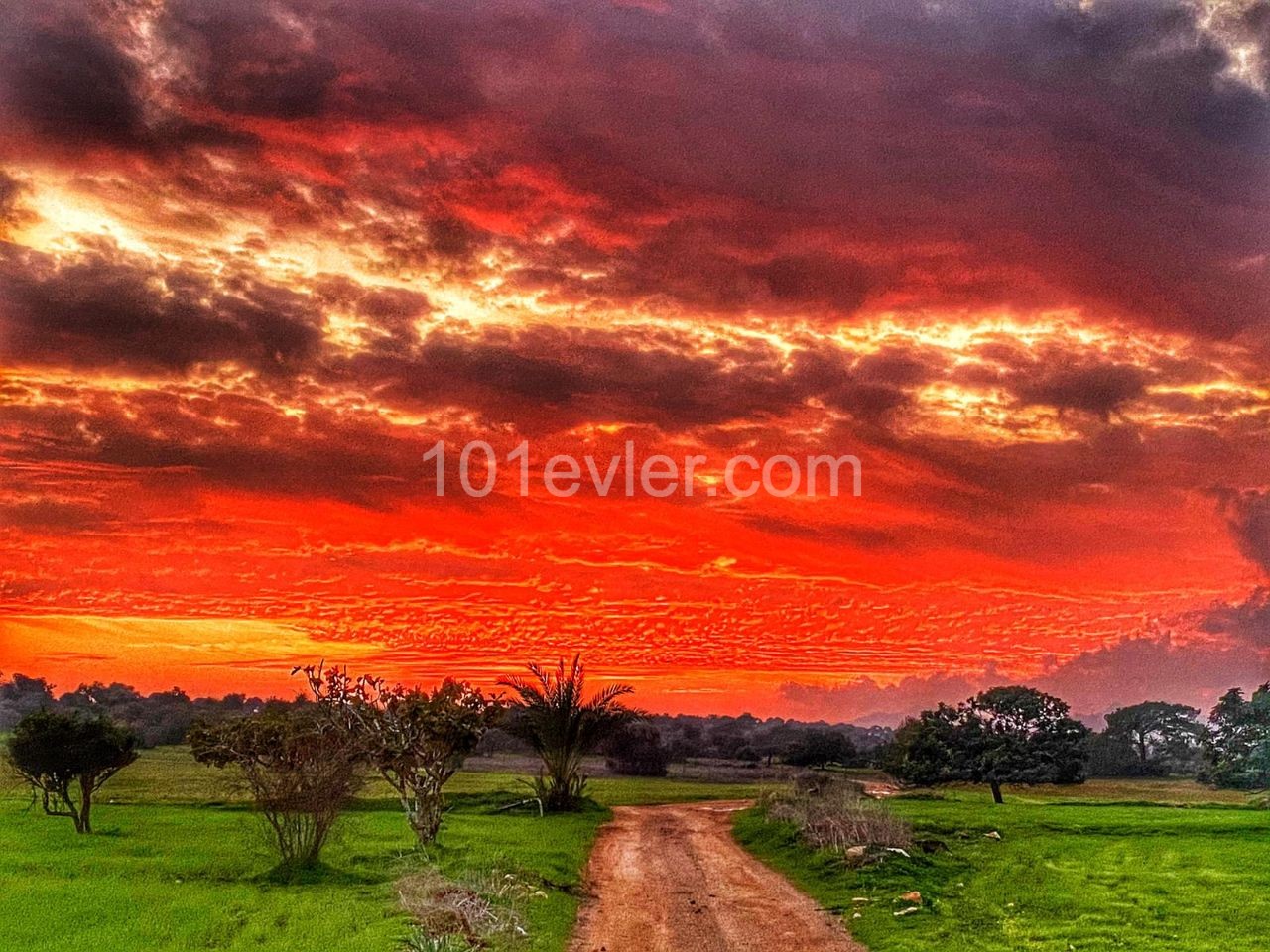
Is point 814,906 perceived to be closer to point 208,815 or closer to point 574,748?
point 574,748

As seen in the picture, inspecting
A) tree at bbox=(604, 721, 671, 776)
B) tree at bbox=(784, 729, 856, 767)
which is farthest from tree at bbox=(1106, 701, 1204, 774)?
tree at bbox=(604, 721, 671, 776)

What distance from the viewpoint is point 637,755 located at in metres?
97.1

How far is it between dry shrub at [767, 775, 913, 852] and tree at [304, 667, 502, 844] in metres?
12.5

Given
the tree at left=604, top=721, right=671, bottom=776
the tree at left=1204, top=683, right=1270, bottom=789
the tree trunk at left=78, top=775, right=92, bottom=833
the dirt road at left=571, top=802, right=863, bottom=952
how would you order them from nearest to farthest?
the dirt road at left=571, top=802, right=863, bottom=952 → the tree trunk at left=78, top=775, right=92, bottom=833 → the tree at left=1204, top=683, right=1270, bottom=789 → the tree at left=604, top=721, right=671, bottom=776

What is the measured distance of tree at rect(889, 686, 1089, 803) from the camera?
6488 cm

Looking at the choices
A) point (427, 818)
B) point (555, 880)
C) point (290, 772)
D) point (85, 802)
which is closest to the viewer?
point (555, 880)

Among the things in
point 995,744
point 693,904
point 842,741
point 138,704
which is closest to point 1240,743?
point 995,744

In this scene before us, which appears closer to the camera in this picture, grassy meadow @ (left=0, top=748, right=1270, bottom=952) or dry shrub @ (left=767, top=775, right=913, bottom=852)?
grassy meadow @ (left=0, top=748, right=1270, bottom=952)

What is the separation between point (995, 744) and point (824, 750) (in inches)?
1117

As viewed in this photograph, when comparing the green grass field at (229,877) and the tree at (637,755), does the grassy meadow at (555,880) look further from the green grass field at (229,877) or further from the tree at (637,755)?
the tree at (637,755)

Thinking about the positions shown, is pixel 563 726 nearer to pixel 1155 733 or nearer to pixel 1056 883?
pixel 1056 883

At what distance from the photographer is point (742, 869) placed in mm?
32344

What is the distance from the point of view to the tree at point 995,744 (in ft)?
213

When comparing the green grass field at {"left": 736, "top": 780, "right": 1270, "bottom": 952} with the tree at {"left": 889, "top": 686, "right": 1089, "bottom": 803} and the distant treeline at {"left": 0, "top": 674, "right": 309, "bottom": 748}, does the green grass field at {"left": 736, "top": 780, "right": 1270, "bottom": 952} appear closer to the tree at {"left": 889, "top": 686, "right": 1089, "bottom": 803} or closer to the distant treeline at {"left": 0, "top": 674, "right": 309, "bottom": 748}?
the tree at {"left": 889, "top": 686, "right": 1089, "bottom": 803}
